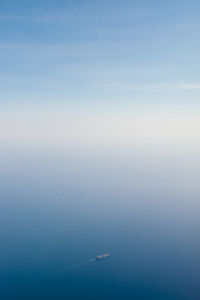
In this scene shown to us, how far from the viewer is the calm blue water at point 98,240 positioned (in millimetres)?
16219

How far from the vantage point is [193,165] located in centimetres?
6431

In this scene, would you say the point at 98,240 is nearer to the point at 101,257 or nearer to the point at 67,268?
the point at 101,257

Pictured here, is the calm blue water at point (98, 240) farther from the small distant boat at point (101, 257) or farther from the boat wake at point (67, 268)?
the small distant boat at point (101, 257)

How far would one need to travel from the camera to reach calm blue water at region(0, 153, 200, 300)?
16219 mm

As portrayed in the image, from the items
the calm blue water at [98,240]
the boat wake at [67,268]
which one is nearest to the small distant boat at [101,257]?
the boat wake at [67,268]

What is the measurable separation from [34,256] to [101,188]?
2394cm

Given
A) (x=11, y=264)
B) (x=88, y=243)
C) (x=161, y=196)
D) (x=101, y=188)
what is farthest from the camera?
(x=101, y=188)

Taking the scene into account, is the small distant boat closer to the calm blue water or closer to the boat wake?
the boat wake

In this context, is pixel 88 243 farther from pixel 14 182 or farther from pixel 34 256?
pixel 14 182

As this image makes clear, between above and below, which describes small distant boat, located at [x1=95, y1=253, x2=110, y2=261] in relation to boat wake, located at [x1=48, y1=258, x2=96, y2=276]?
above

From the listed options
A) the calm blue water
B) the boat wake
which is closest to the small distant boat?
the boat wake

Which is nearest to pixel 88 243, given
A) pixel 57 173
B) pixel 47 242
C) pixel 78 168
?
pixel 47 242

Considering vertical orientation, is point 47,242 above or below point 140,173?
below

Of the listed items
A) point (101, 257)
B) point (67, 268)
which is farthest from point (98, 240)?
point (67, 268)
